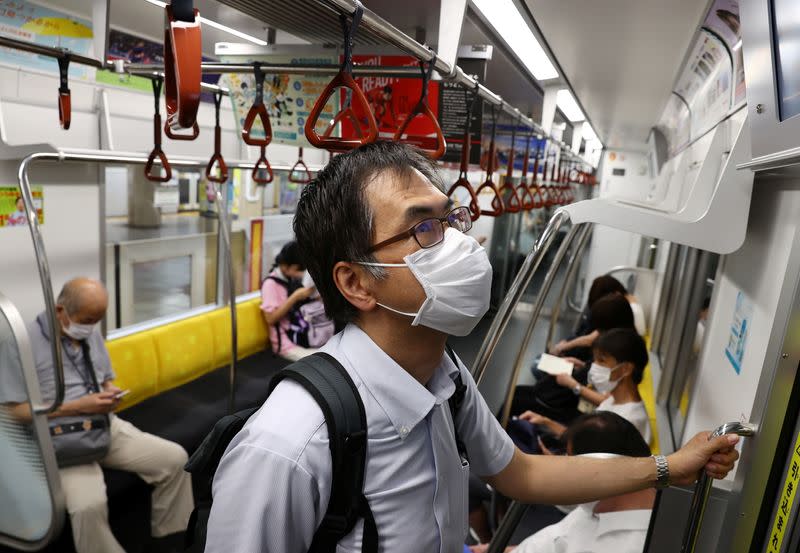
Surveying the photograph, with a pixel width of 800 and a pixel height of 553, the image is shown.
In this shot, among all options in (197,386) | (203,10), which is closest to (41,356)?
(197,386)

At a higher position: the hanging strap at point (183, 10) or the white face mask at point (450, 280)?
the hanging strap at point (183, 10)

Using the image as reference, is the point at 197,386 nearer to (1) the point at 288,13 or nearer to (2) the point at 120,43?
(2) the point at 120,43

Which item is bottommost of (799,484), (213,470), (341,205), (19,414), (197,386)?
(197,386)

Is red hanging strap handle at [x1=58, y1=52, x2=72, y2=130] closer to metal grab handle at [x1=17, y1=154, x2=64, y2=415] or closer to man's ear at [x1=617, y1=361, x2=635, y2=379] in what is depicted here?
metal grab handle at [x1=17, y1=154, x2=64, y2=415]

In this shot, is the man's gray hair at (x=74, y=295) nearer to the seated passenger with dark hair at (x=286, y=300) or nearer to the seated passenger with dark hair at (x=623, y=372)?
the seated passenger with dark hair at (x=286, y=300)

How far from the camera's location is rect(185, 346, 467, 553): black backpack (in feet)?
3.38

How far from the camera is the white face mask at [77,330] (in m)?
3.28

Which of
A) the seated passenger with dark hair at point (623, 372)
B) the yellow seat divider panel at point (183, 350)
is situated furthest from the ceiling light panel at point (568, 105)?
the yellow seat divider panel at point (183, 350)

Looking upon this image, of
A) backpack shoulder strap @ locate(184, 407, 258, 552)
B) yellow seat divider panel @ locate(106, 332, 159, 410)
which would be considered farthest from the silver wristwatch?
yellow seat divider panel @ locate(106, 332, 159, 410)

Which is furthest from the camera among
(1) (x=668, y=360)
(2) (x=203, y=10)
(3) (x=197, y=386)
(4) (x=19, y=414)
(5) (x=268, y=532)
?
(3) (x=197, y=386)

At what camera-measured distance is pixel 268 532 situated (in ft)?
3.15

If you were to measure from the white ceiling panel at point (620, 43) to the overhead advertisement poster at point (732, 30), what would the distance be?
6 cm

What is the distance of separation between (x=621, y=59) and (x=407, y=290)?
274 centimetres

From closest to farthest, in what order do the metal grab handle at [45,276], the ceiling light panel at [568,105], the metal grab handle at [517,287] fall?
the metal grab handle at [517,287] < the metal grab handle at [45,276] < the ceiling light panel at [568,105]
